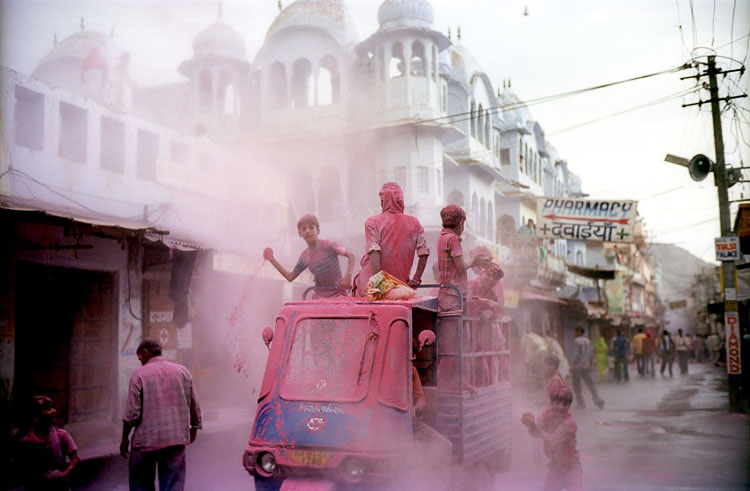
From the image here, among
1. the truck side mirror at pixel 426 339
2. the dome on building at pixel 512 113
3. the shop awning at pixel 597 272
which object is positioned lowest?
the truck side mirror at pixel 426 339

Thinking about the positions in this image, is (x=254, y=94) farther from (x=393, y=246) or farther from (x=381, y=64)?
(x=393, y=246)

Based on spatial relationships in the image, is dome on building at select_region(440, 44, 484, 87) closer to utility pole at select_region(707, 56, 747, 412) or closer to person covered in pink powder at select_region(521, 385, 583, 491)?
utility pole at select_region(707, 56, 747, 412)

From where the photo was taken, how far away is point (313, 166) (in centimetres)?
2312

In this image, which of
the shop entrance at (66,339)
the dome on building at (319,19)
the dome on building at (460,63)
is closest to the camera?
the shop entrance at (66,339)

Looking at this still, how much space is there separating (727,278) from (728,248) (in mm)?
772

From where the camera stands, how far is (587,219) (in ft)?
58.6

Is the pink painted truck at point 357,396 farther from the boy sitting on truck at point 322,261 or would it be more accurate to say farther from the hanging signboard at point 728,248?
the hanging signboard at point 728,248

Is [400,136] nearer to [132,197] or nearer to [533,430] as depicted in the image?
[132,197]

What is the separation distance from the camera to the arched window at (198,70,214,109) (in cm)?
1921

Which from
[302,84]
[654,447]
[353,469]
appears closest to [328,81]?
[302,84]

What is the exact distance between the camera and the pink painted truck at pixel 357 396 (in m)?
4.70

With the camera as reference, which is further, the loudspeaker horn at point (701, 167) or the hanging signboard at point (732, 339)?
the loudspeaker horn at point (701, 167)

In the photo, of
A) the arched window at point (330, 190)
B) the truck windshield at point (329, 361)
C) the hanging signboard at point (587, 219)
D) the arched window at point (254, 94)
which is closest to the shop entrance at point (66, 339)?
the truck windshield at point (329, 361)

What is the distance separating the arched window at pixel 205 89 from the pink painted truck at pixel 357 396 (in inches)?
597
